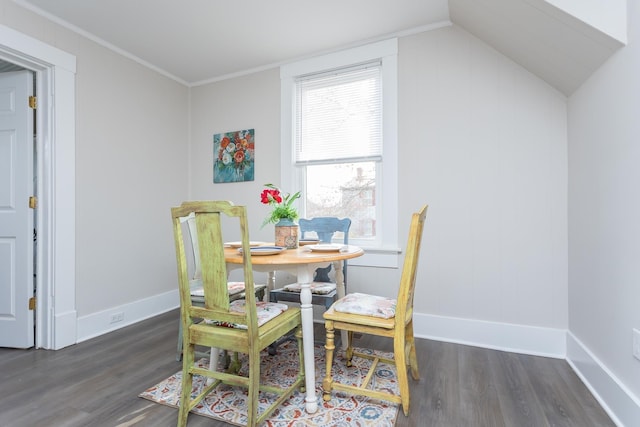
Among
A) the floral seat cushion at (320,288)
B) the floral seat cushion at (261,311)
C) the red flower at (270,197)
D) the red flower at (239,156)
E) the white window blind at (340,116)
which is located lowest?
the floral seat cushion at (320,288)

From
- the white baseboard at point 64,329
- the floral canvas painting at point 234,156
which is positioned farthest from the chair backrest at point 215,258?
the floral canvas painting at point 234,156

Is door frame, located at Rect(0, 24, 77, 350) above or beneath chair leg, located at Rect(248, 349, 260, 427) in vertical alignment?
above

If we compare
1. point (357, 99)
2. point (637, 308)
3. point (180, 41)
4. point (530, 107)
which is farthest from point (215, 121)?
point (637, 308)

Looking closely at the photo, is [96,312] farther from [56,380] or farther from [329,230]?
[329,230]

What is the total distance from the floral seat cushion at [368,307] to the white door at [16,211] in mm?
2527

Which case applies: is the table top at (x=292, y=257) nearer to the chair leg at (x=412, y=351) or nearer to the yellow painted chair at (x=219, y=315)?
the yellow painted chair at (x=219, y=315)

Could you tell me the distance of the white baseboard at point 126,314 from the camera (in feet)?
9.06

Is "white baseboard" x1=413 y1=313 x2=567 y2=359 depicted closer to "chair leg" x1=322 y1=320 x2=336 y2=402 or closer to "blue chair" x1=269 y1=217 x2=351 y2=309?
"blue chair" x1=269 y1=217 x2=351 y2=309

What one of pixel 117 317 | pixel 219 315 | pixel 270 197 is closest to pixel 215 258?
pixel 219 315

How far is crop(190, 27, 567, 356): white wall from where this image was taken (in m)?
2.39

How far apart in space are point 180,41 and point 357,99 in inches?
66.6

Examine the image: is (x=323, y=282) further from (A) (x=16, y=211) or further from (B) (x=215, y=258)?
(A) (x=16, y=211)

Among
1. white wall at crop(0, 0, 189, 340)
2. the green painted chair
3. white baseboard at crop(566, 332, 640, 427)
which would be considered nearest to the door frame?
white wall at crop(0, 0, 189, 340)

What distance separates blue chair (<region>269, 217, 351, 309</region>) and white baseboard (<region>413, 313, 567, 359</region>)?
823 mm
